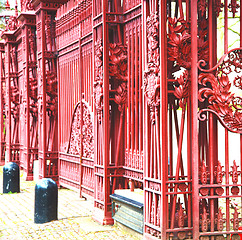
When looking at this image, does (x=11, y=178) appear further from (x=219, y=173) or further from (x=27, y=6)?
(x=219, y=173)

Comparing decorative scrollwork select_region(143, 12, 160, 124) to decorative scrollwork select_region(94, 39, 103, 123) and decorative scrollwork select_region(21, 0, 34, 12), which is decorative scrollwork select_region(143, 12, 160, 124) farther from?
decorative scrollwork select_region(21, 0, 34, 12)

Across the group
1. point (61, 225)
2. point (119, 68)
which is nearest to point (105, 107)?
point (119, 68)

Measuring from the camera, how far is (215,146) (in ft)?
22.7

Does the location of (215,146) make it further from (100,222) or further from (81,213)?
(81,213)

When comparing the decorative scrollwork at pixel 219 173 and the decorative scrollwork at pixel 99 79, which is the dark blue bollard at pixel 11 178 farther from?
the decorative scrollwork at pixel 219 173

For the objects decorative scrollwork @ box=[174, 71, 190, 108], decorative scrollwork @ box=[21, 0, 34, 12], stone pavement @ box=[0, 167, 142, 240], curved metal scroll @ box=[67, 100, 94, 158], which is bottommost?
stone pavement @ box=[0, 167, 142, 240]

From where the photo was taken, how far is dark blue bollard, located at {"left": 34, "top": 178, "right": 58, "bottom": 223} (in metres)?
9.00

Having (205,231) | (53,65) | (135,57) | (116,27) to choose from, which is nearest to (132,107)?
(135,57)

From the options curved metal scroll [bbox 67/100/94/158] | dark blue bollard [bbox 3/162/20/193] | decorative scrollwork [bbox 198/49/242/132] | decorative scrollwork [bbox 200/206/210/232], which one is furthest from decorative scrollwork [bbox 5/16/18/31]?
decorative scrollwork [bbox 200/206/210/232]

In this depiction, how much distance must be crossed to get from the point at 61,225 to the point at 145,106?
9.26ft

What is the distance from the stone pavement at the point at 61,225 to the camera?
318 inches

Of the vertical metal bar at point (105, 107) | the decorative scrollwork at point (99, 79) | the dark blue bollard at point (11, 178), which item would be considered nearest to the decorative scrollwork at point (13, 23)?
the dark blue bollard at point (11, 178)

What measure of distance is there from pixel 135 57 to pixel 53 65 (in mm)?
5732

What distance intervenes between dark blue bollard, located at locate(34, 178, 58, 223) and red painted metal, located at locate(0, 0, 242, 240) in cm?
73
